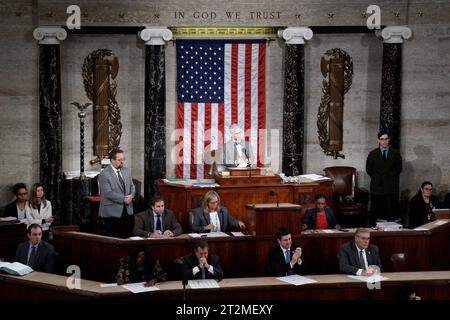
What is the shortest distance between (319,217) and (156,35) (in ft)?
17.0

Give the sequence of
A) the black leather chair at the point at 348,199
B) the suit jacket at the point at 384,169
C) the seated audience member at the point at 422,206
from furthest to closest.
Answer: the black leather chair at the point at 348,199
the suit jacket at the point at 384,169
the seated audience member at the point at 422,206

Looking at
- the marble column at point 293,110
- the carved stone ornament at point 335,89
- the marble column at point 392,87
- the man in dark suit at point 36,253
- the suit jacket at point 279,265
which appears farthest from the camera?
the carved stone ornament at point 335,89

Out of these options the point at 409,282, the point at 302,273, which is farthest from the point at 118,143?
the point at 409,282

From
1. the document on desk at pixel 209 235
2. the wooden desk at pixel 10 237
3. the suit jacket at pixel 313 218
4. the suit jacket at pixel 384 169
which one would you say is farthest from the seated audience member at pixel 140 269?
the suit jacket at pixel 384 169

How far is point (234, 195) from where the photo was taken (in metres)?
13.0

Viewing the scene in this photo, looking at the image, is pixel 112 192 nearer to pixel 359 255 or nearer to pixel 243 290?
pixel 243 290

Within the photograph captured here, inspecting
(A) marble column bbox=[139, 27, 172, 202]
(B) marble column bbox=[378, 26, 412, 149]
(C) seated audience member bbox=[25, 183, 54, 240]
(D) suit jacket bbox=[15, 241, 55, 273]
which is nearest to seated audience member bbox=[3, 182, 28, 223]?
(C) seated audience member bbox=[25, 183, 54, 240]

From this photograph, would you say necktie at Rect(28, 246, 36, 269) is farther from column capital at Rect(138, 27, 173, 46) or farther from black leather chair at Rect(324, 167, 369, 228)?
black leather chair at Rect(324, 167, 369, 228)

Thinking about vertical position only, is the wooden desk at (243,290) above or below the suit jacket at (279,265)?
below

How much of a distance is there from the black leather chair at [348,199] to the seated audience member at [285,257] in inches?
178

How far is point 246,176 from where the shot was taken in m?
13.1

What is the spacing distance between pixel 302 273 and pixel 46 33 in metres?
7.34

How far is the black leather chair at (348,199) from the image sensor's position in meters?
14.6

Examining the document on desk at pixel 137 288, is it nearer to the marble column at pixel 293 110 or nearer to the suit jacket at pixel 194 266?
the suit jacket at pixel 194 266
